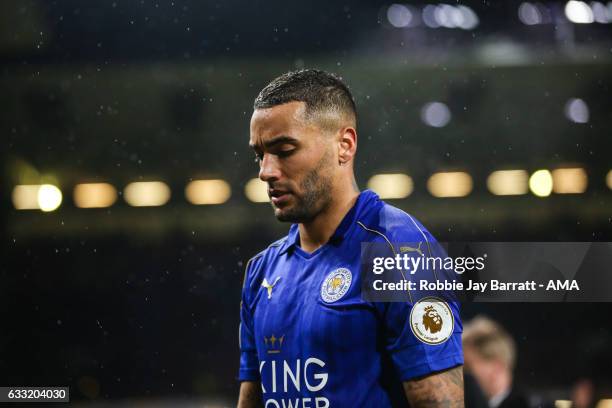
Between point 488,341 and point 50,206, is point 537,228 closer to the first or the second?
point 488,341

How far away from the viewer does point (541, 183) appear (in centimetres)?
385

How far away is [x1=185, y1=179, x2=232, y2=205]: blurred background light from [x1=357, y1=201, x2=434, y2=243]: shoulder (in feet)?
8.07

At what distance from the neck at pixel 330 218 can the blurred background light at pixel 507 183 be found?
2625 mm

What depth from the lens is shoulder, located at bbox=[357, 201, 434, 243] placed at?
1055 mm

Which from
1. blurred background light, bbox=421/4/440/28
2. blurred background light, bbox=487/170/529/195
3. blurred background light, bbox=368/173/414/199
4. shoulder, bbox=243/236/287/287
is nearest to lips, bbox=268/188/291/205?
shoulder, bbox=243/236/287/287

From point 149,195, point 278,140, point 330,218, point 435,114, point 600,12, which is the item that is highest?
point 600,12

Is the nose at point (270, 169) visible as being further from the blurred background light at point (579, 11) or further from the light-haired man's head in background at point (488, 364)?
the blurred background light at point (579, 11)

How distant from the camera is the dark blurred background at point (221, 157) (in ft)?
Result: 11.0

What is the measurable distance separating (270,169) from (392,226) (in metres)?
0.20

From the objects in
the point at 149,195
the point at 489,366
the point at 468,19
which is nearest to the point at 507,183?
the point at 468,19

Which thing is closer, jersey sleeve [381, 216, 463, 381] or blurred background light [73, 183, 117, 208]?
jersey sleeve [381, 216, 463, 381]

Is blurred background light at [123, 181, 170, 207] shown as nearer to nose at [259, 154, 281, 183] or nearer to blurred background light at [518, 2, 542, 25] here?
blurred background light at [518, 2, 542, 25]

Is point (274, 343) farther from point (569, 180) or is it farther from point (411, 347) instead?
point (569, 180)

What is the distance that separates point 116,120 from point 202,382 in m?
1.56
